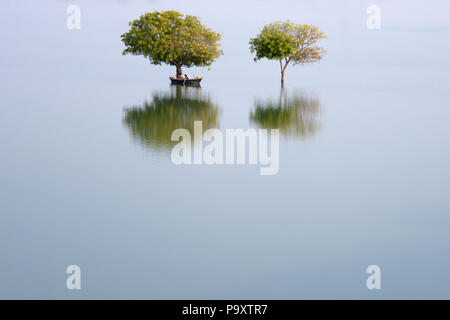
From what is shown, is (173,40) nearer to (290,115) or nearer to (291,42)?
(291,42)

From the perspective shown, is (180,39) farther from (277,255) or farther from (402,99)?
(277,255)

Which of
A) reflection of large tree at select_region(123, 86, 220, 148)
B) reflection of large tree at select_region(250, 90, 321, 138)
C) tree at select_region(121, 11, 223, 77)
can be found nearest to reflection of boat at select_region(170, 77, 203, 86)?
Result: tree at select_region(121, 11, 223, 77)

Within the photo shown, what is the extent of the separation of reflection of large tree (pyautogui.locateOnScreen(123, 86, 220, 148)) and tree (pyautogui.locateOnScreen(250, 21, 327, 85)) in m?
22.9

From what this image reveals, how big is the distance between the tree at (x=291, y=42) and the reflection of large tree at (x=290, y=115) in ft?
66.2

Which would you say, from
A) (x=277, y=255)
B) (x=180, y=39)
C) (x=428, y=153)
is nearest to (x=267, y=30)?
(x=180, y=39)

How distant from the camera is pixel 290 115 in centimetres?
4491

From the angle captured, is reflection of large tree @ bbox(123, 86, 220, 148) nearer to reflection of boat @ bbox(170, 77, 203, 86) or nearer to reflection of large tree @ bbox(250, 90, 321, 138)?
reflection of large tree @ bbox(250, 90, 321, 138)

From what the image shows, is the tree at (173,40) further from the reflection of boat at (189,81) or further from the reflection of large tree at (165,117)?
the reflection of large tree at (165,117)

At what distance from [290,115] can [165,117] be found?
349 inches

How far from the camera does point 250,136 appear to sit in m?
35.3

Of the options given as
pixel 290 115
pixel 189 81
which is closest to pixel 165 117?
pixel 290 115

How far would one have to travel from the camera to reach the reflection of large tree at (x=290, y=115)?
38469 mm

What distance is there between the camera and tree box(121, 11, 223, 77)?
74.8 m

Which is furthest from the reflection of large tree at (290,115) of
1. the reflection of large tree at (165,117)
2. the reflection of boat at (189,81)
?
the reflection of boat at (189,81)
